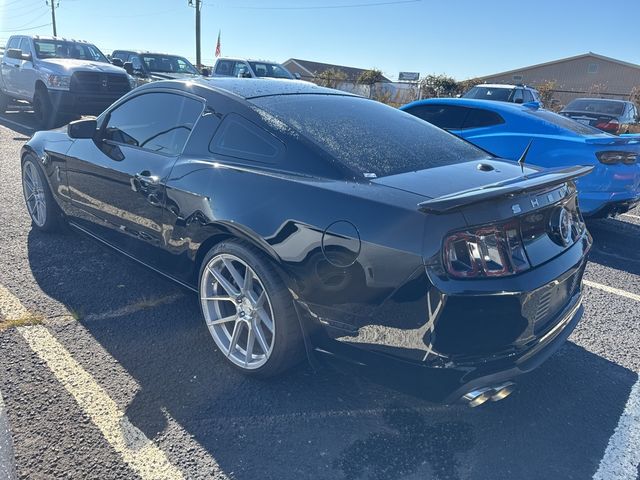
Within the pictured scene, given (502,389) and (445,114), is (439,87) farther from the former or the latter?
(502,389)

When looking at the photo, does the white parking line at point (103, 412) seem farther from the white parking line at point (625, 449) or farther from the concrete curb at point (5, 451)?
the white parking line at point (625, 449)

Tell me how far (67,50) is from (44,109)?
1.89m

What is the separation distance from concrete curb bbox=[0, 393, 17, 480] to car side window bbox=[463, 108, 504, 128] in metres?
5.50

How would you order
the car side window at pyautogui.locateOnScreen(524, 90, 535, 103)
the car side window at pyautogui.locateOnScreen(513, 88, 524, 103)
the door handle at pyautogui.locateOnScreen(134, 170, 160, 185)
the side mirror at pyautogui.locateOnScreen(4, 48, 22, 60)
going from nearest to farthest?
1. the door handle at pyautogui.locateOnScreen(134, 170, 160, 185)
2. the side mirror at pyautogui.locateOnScreen(4, 48, 22, 60)
3. the car side window at pyautogui.locateOnScreen(513, 88, 524, 103)
4. the car side window at pyautogui.locateOnScreen(524, 90, 535, 103)

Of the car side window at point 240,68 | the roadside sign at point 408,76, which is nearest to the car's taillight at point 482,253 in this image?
the car side window at point 240,68

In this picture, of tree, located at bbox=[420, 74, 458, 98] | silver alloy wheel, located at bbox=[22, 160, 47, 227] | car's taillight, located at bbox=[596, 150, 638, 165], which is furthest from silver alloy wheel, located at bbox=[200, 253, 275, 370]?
tree, located at bbox=[420, 74, 458, 98]

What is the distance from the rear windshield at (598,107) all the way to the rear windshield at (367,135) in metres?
12.6

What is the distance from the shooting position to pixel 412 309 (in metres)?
1.96

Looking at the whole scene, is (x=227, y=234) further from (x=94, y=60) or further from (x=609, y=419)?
(x=94, y=60)

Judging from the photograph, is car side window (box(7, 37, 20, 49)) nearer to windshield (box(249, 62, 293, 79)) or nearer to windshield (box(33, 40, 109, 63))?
windshield (box(33, 40, 109, 63))

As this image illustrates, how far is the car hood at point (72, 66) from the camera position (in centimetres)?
1002

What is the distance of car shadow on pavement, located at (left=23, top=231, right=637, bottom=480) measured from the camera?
213 cm

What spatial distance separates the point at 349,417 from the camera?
7.89 ft

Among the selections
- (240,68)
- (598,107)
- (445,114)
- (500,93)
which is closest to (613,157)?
(445,114)
